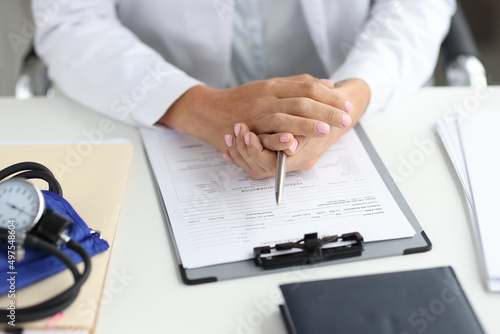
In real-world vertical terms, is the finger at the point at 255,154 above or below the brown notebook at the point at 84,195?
above

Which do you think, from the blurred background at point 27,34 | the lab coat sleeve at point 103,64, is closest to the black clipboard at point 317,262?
the lab coat sleeve at point 103,64

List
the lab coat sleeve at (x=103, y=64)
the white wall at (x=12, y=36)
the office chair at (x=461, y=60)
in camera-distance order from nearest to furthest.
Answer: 1. the lab coat sleeve at (x=103, y=64)
2. the office chair at (x=461, y=60)
3. the white wall at (x=12, y=36)

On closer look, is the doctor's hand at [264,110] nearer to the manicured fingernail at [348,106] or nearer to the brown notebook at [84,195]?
the manicured fingernail at [348,106]

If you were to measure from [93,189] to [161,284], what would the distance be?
20cm

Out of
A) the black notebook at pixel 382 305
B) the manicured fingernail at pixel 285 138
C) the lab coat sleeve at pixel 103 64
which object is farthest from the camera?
the lab coat sleeve at pixel 103 64

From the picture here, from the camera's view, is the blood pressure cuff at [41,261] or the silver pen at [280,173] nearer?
the blood pressure cuff at [41,261]

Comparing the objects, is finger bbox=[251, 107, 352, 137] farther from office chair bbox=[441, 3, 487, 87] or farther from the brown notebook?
office chair bbox=[441, 3, 487, 87]

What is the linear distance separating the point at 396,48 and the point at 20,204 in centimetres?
77

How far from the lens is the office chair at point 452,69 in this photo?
1.18 m

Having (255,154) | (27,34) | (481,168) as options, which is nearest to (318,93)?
(255,154)

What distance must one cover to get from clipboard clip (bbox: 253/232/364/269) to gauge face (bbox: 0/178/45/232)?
0.26 meters

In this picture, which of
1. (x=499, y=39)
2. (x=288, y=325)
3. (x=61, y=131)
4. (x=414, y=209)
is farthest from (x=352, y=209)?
(x=499, y=39)

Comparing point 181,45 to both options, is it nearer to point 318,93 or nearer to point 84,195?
point 318,93

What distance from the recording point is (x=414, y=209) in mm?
768
